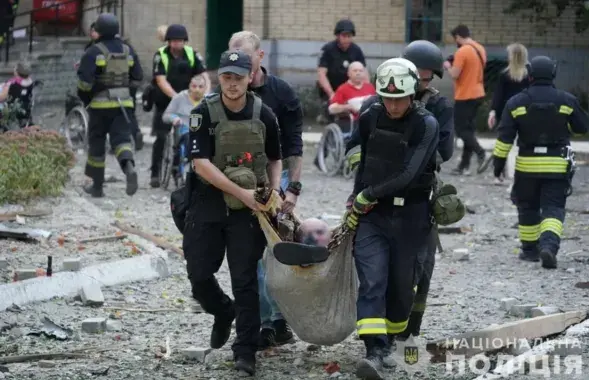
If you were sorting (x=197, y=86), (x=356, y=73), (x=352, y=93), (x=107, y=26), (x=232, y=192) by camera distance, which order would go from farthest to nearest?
(x=352, y=93)
(x=356, y=73)
(x=197, y=86)
(x=107, y=26)
(x=232, y=192)

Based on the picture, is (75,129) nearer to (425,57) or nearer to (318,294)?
(425,57)

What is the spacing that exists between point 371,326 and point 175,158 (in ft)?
27.5

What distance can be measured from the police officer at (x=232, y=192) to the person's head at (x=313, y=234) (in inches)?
9.3

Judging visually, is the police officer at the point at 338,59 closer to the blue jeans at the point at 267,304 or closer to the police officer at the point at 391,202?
the blue jeans at the point at 267,304

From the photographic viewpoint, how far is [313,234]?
762cm

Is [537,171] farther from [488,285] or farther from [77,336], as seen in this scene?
[77,336]

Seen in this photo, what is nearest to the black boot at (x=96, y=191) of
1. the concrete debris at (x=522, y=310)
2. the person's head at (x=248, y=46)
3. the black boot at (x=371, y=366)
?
the concrete debris at (x=522, y=310)

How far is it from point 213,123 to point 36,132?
7.34m

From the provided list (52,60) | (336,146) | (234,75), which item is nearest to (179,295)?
(234,75)

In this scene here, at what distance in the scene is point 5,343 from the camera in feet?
26.8

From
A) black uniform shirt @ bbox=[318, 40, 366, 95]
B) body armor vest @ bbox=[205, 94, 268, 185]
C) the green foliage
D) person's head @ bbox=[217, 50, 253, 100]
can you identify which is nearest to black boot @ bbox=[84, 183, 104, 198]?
the green foliage

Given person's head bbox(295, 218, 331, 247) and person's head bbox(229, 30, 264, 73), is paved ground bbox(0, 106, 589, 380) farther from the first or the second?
person's head bbox(229, 30, 264, 73)

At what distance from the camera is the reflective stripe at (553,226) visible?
36.9ft

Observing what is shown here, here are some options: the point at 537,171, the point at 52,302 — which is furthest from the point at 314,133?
the point at 52,302
